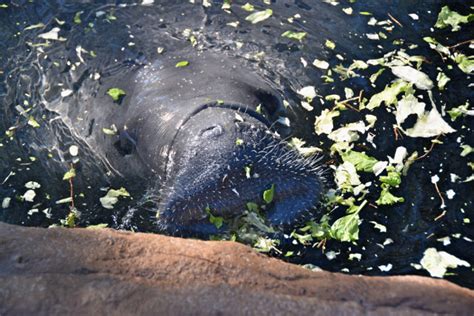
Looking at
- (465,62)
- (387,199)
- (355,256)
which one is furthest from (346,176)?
(465,62)

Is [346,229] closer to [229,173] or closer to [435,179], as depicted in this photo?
[435,179]

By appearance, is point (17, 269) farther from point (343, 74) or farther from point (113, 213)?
point (343, 74)

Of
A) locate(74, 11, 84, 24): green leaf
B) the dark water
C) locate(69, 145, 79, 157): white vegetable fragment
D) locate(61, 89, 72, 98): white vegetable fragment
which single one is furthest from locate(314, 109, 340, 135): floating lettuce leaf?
locate(74, 11, 84, 24): green leaf

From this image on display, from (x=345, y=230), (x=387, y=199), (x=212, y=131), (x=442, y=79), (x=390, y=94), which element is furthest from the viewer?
(x=442, y=79)

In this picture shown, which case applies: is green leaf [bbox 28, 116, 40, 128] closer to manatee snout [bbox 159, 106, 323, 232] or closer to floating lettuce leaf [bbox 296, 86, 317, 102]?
manatee snout [bbox 159, 106, 323, 232]

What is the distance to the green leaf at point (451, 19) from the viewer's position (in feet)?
23.4

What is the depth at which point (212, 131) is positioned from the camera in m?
5.06

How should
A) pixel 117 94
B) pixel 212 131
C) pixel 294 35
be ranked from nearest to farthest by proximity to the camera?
pixel 212 131
pixel 117 94
pixel 294 35

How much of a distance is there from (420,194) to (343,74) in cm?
135

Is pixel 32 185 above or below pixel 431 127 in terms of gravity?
below

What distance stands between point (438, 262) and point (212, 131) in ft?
6.18

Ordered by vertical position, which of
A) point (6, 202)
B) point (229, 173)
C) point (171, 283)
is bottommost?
point (6, 202)

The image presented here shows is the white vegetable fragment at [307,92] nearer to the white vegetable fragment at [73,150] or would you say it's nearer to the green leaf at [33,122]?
the white vegetable fragment at [73,150]

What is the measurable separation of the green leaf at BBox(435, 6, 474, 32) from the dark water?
0.28 ft
